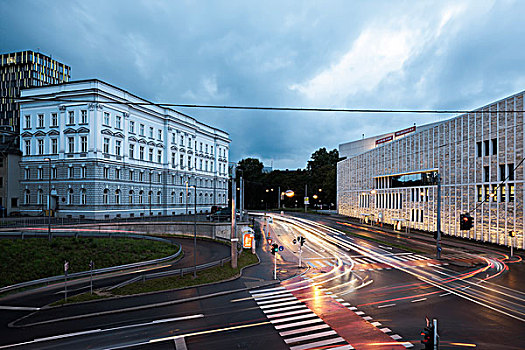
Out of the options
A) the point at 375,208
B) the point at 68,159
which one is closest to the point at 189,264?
the point at 68,159

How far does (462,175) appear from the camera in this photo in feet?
154

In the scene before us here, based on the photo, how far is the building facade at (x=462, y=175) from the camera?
38.3m

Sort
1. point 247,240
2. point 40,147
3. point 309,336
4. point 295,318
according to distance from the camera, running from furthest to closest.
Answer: point 40,147 < point 247,240 < point 295,318 < point 309,336

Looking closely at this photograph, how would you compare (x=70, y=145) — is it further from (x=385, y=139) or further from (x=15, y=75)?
(x=15, y=75)

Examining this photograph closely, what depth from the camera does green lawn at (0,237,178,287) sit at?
2302 cm

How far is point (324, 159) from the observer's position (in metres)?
134

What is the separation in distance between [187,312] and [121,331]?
3.39 m

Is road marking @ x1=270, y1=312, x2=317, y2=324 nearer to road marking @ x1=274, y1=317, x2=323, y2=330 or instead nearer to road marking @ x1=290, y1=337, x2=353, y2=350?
road marking @ x1=274, y1=317, x2=323, y2=330

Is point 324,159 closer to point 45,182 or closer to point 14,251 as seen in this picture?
point 45,182

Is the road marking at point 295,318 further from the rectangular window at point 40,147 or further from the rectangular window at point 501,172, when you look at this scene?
the rectangular window at point 40,147

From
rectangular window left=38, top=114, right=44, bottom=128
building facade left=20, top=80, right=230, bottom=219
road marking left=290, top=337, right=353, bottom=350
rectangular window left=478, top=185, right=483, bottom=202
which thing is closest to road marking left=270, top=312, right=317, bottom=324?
road marking left=290, top=337, right=353, bottom=350

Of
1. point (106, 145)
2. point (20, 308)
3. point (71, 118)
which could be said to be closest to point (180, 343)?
point (20, 308)

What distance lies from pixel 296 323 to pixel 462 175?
4255 centimetres

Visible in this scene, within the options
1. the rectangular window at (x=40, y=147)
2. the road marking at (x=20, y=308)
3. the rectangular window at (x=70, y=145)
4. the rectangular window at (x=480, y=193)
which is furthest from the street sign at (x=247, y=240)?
the rectangular window at (x=40, y=147)
